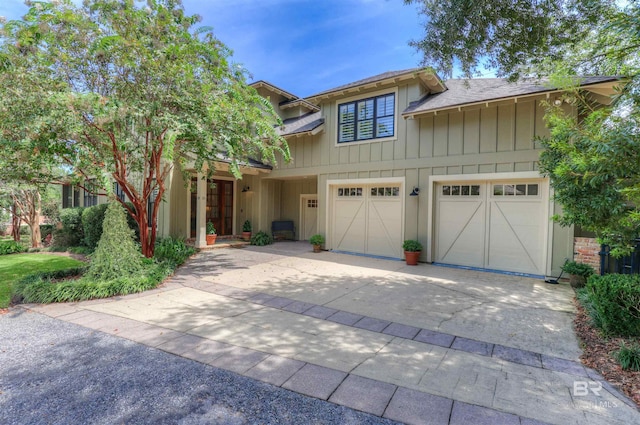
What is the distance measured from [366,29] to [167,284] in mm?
8325

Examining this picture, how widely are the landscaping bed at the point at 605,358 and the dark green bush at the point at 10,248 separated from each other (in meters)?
15.8

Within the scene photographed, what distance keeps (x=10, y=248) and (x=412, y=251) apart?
1390cm

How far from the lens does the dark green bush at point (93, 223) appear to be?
10.0 meters

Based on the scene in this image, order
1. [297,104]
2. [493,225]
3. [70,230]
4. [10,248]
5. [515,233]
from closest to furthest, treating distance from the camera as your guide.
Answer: [515,233]
[493,225]
[10,248]
[70,230]
[297,104]

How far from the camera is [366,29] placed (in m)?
8.50

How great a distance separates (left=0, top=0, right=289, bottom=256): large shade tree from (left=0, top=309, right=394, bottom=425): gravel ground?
3306mm

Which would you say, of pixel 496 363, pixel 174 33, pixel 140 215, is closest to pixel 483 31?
pixel 496 363

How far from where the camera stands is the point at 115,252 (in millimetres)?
5926

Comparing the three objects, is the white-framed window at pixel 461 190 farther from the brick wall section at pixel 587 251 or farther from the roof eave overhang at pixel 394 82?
the roof eave overhang at pixel 394 82

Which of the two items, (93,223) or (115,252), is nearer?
(115,252)

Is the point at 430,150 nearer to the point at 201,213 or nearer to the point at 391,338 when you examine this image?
the point at 391,338

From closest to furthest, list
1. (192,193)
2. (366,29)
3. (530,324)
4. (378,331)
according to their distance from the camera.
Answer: (378,331) < (530,324) < (366,29) < (192,193)

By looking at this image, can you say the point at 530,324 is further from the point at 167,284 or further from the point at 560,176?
the point at 167,284

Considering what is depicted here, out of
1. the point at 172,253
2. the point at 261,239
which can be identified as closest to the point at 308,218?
the point at 261,239
